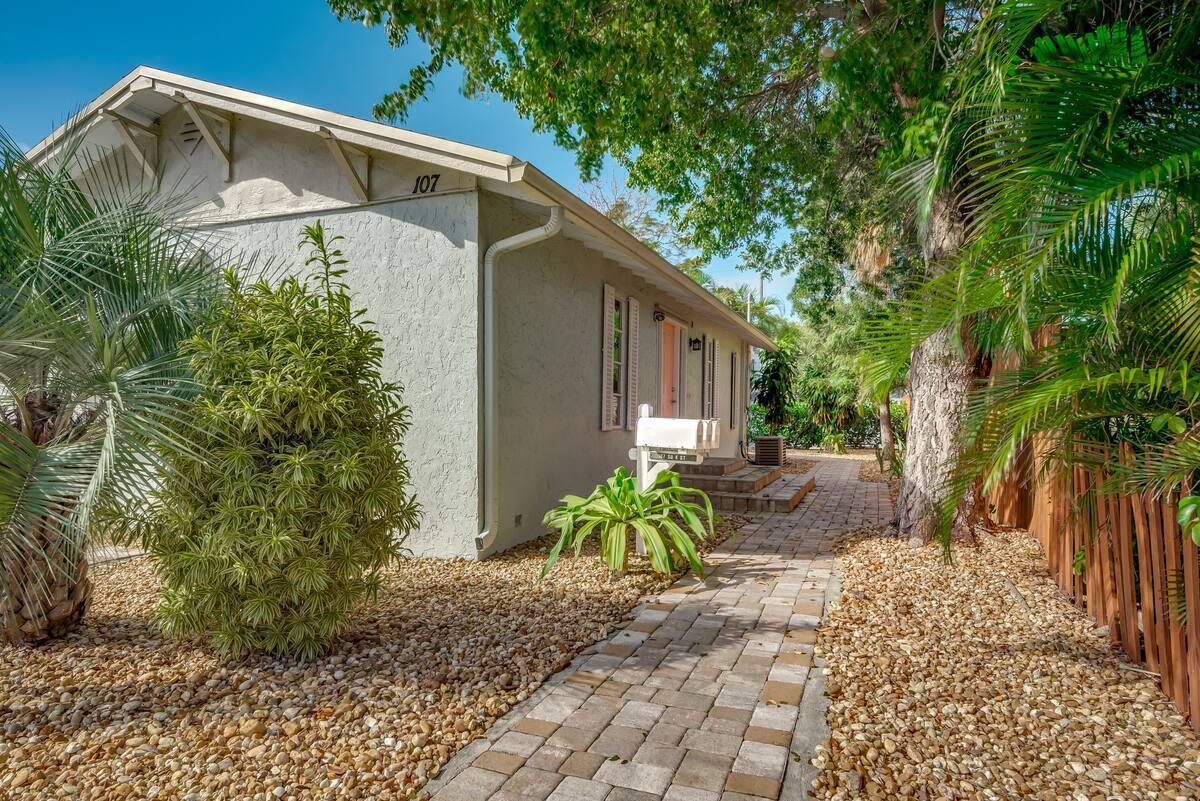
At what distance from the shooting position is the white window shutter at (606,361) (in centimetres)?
818

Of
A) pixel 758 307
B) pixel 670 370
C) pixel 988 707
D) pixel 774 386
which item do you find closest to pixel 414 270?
pixel 988 707

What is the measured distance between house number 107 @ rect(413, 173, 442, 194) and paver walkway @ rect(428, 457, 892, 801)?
3842 mm

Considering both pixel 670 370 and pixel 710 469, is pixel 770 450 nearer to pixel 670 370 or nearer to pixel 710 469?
pixel 670 370

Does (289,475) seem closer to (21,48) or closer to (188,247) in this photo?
(188,247)

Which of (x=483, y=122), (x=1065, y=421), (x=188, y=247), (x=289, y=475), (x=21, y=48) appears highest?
(x=483, y=122)

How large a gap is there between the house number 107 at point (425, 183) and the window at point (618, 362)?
2840 mm

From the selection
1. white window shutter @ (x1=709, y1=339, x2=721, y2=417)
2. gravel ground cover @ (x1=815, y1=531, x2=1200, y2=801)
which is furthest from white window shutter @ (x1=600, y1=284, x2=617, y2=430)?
white window shutter @ (x1=709, y1=339, x2=721, y2=417)

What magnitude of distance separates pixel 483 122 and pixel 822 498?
15736 millimetres

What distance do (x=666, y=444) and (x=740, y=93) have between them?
4.77 meters

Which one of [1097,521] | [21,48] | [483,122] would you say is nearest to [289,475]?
[1097,521]

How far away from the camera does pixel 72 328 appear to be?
3.03 meters

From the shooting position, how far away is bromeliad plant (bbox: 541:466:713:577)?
515cm

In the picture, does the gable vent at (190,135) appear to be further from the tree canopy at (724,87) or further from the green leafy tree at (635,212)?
the green leafy tree at (635,212)

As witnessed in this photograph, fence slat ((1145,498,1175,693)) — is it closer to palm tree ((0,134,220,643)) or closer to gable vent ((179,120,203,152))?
palm tree ((0,134,220,643))
